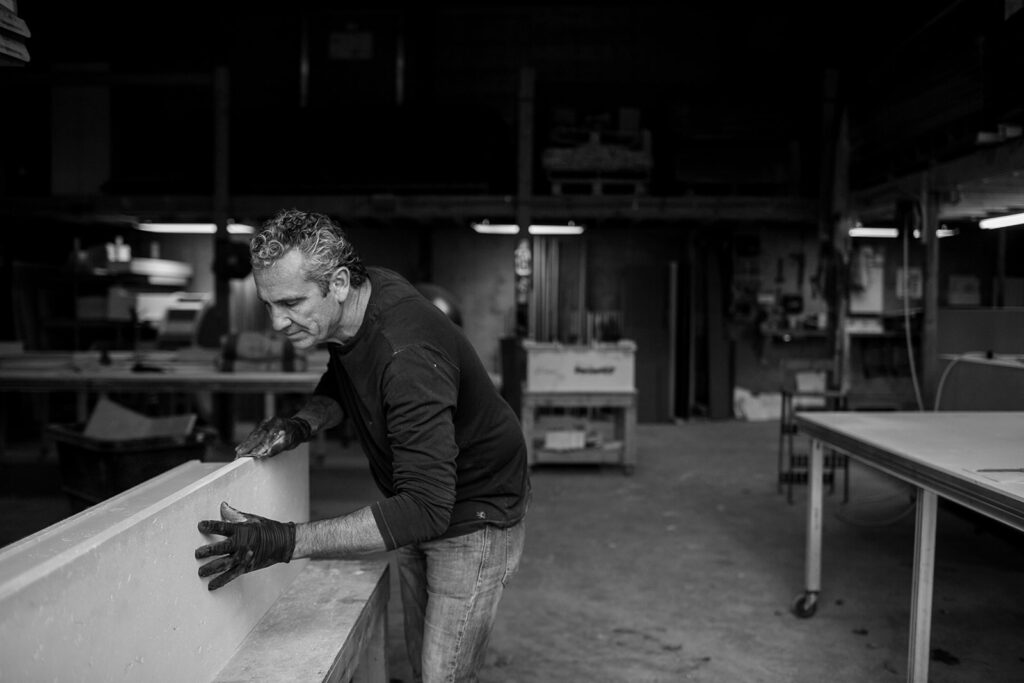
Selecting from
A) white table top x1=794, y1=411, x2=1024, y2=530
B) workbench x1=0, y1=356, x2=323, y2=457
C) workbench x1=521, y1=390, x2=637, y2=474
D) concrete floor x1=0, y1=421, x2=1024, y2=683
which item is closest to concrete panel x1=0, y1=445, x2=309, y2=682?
concrete floor x1=0, y1=421, x2=1024, y2=683

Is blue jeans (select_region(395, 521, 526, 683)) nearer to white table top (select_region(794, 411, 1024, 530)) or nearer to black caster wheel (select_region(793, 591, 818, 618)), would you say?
white table top (select_region(794, 411, 1024, 530))

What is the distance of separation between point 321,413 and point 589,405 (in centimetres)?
465

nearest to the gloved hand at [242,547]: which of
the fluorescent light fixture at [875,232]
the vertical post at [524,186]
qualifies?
the vertical post at [524,186]

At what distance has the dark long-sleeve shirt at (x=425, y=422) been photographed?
1.72m

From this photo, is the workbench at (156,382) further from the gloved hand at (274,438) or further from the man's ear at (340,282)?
the man's ear at (340,282)

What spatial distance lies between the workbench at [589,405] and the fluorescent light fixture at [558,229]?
2.42 meters

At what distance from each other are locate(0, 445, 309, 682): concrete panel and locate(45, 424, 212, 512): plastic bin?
2.50 metres

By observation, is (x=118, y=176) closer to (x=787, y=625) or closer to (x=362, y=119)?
(x=362, y=119)

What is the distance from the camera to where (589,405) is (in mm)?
6840

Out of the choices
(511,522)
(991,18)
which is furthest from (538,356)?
(511,522)

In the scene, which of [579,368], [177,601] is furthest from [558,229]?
[177,601]

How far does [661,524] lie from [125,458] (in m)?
3.44

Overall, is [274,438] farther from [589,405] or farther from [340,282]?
[589,405]

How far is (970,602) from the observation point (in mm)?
3865
